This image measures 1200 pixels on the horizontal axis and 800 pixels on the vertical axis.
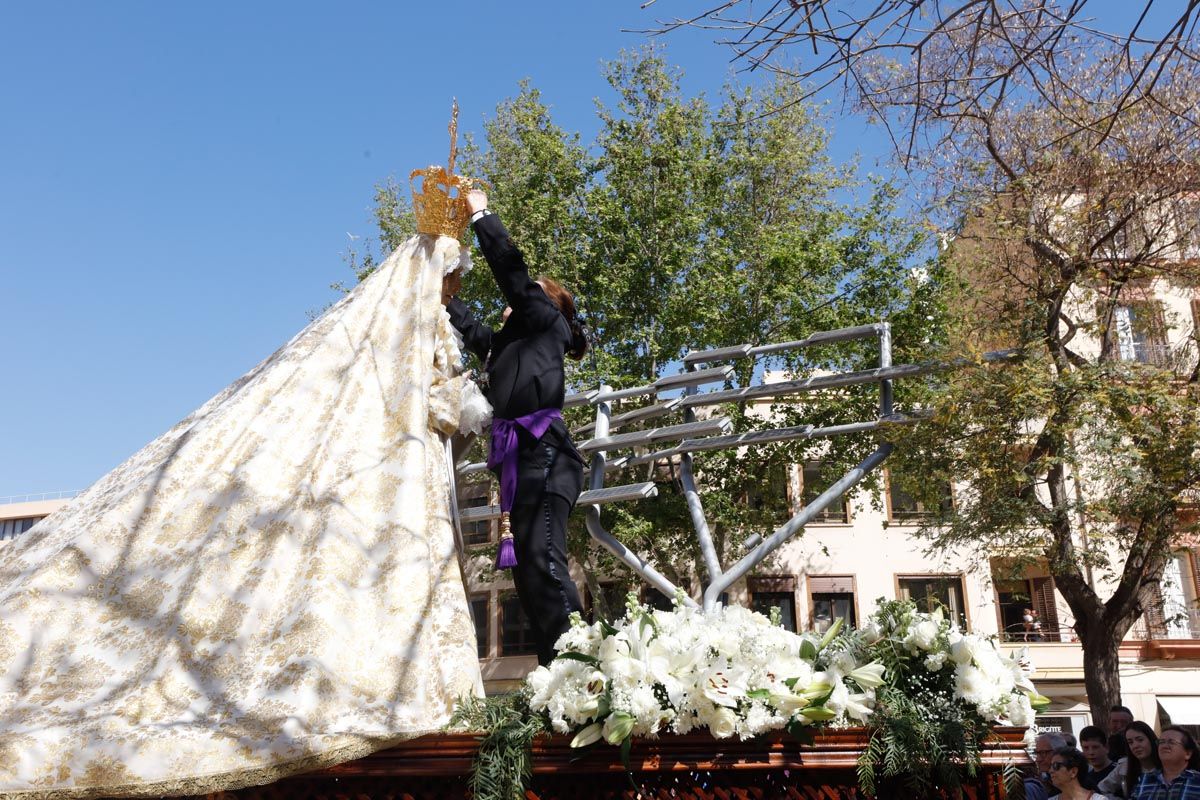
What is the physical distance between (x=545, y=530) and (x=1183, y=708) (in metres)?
26.9

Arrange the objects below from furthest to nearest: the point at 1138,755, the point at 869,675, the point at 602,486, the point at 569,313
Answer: the point at 602,486
the point at 1138,755
the point at 569,313
the point at 869,675

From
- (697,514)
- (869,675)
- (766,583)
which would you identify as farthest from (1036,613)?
(869,675)

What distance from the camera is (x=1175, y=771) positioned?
5020mm

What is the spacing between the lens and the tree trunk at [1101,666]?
43.4ft

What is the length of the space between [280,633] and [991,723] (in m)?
1.91

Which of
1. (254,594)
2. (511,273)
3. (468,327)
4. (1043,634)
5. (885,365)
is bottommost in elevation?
(254,594)

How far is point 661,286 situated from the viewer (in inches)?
889

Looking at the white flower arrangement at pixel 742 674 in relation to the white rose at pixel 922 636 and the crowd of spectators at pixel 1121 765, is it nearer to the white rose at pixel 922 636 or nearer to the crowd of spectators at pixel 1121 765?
the white rose at pixel 922 636

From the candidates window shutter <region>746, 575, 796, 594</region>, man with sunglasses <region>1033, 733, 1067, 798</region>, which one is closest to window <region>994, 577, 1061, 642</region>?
window shutter <region>746, 575, 796, 594</region>

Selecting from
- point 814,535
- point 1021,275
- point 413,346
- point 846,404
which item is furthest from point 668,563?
point 413,346

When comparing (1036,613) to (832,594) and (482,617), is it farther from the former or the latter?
(482,617)

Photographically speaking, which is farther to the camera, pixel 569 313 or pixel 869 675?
pixel 569 313

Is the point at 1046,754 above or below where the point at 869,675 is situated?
below

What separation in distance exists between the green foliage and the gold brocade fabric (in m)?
0.22
